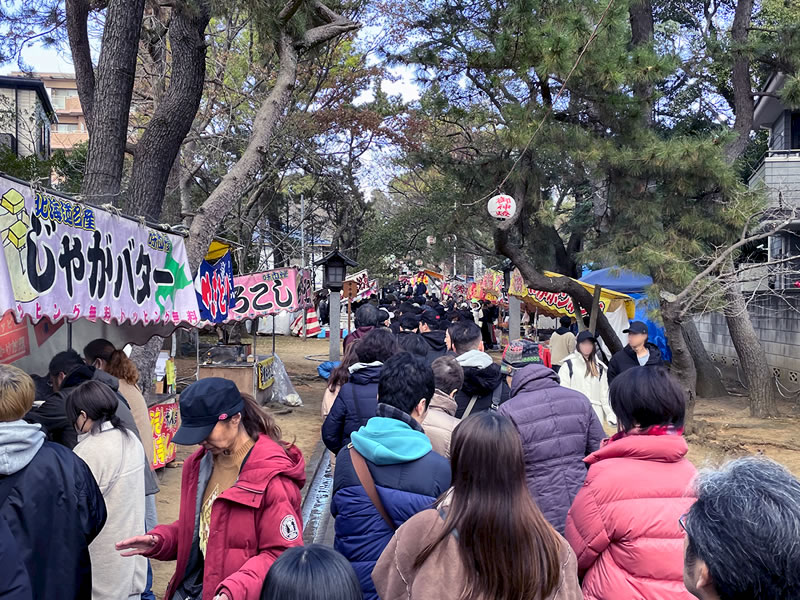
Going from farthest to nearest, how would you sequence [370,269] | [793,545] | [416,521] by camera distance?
1. [370,269]
2. [416,521]
3. [793,545]

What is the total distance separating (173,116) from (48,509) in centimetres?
607

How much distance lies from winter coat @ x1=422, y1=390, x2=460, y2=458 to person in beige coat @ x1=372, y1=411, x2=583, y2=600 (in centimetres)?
124

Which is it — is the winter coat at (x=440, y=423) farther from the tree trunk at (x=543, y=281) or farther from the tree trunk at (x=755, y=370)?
the tree trunk at (x=755, y=370)

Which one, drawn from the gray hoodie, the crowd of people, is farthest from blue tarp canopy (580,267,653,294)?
the gray hoodie

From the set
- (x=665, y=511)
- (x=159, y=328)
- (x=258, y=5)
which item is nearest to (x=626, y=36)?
(x=258, y=5)

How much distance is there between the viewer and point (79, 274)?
4438 millimetres

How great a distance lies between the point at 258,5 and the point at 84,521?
270 inches

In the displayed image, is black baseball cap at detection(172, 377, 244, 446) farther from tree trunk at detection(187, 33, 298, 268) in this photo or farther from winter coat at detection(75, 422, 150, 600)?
tree trunk at detection(187, 33, 298, 268)

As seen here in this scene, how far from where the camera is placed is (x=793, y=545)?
131 cm

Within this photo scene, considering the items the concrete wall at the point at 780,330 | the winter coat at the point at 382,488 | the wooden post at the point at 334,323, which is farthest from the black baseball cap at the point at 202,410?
the wooden post at the point at 334,323

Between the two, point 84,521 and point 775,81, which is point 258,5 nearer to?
point 84,521

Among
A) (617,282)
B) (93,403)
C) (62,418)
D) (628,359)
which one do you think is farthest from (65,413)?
(617,282)

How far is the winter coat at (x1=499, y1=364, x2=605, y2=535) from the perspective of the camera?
3.39 metres

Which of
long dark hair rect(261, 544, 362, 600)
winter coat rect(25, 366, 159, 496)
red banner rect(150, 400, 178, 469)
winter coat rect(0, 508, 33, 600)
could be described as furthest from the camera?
red banner rect(150, 400, 178, 469)
